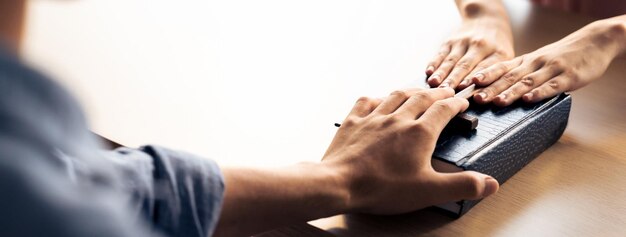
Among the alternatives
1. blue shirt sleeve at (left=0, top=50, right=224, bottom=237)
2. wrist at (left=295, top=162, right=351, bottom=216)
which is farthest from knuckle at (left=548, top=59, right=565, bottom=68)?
blue shirt sleeve at (left=0, top=50, right=224, bottom=237)

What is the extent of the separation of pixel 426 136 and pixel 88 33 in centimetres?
72

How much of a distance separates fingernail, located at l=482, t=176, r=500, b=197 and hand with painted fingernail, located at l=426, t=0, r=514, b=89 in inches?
10.3

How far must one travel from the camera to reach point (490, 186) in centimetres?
107

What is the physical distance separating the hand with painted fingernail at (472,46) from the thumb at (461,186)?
282 mm

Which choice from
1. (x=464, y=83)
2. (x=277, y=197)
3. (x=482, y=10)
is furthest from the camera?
(x=482, y=10)

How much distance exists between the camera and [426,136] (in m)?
1.08

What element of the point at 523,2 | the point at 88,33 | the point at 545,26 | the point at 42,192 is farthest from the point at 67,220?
the point at 523,2

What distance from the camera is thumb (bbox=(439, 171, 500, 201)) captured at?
104cm

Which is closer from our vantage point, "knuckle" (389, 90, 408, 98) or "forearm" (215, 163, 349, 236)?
"forearm" (215, 163, 349, 236)

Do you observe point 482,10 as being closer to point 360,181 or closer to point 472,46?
point 472,46

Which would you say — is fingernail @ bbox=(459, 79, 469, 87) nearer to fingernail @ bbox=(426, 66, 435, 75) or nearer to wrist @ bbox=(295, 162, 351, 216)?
fingernail @ bbox=(426, 66, 435, 75)

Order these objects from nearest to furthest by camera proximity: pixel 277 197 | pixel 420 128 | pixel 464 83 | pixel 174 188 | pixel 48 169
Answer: pixel 48 169 < pixel 174 188 < pixel 277 197 < pixel 420 128 < pixel 464 83

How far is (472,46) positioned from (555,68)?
17 centimetres

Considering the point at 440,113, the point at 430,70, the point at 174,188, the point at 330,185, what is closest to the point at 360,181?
the point at 330,185
